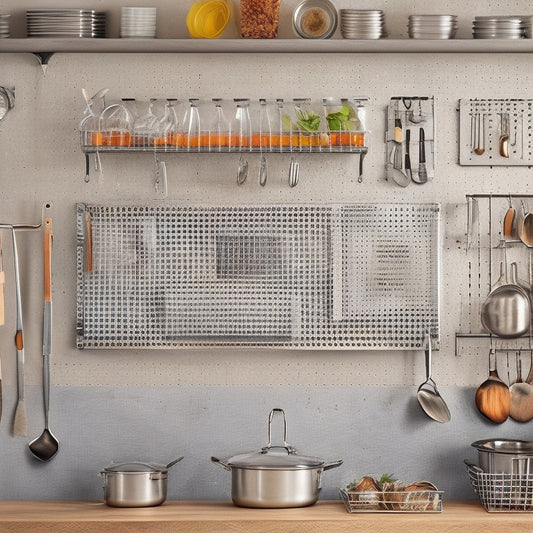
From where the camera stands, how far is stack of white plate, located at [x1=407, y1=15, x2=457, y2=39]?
3.04m

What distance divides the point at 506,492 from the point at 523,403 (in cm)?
41

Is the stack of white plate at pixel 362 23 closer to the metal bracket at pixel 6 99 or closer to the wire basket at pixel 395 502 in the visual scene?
the metal bracket at pixel 6 99

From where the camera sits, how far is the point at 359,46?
10.0ft

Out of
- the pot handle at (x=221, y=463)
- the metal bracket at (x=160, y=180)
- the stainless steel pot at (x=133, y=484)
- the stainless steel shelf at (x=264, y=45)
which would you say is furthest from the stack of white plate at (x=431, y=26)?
the stainless steel pot at (x=133, y=484)

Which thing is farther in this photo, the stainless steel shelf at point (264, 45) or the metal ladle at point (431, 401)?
the metal ladle at point (431, 401)

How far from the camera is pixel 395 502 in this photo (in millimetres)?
2801

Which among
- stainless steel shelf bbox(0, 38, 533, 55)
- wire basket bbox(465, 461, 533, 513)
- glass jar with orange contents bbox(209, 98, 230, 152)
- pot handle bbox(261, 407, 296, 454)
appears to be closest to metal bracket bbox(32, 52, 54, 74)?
stainless steel shelf bbox(0, 38, 533, 55)

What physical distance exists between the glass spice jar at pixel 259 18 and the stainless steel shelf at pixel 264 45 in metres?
0.04

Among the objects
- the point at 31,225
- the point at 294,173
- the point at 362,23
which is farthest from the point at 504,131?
the point at 31,225

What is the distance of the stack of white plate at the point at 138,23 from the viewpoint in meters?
3.06

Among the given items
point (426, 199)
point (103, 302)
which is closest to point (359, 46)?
point (426, 199)

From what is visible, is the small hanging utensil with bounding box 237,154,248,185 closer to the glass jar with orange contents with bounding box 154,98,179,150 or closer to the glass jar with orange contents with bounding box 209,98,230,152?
the glass jar with orange contents with bounding box 209,98,230,152

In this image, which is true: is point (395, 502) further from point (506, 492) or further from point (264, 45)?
point (264, 45)

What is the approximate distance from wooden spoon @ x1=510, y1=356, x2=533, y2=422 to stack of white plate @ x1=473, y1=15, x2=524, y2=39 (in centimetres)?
121
